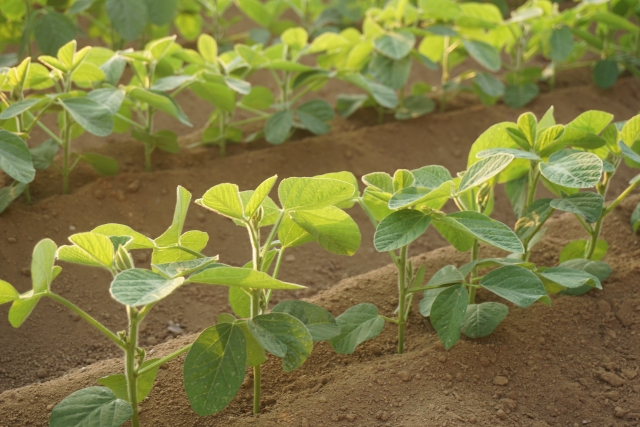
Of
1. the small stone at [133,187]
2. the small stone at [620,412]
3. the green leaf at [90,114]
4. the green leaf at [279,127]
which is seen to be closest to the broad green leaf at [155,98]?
the green leaf at [90,114]

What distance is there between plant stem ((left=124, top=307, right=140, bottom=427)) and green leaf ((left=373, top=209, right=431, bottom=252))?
18.2 inches

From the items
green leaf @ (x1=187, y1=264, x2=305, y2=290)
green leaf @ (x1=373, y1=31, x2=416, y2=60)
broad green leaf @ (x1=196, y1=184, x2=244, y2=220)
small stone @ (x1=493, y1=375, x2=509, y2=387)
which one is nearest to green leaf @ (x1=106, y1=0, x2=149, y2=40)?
green leaf @ (x1=373, y1=31, x2=416, y2=60)

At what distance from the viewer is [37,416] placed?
60.7 inches

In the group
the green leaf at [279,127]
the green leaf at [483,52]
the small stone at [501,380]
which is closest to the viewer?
the small stone at [501,380]

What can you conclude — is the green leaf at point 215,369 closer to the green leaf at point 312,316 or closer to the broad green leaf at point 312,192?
the green leaf at point 312,316

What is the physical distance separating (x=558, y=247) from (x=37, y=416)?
141 cm

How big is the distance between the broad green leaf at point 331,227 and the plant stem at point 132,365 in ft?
1.22

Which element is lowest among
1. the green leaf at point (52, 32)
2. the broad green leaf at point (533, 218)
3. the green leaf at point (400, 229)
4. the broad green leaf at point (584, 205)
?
the broad green leaf at point (533, 218)

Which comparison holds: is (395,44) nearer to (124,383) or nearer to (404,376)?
(404,376)

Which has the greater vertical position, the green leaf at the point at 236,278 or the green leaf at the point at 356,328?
the green leaf at the point at 236,278

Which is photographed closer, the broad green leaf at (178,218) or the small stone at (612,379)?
the broad green leaf at (178,218)

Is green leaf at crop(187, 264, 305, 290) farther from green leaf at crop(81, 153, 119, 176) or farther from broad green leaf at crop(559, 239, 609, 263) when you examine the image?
green leaf at crop(81, 153, 119, 176)

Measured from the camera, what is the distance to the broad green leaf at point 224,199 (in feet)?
4.41

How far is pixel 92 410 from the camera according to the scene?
132 cm
